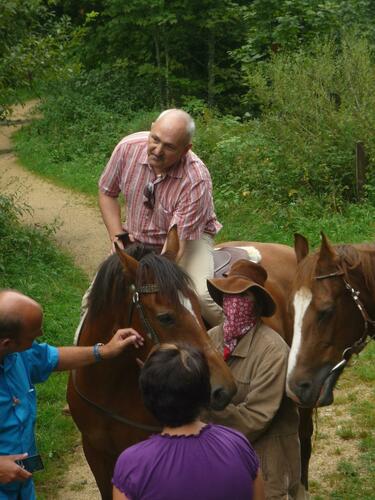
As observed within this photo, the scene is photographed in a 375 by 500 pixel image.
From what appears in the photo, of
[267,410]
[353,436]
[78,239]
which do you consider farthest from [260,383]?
[78,239]

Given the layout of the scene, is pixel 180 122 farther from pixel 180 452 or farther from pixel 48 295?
pixel 48 295

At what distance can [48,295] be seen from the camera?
973 centimetres

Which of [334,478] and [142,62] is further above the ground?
[142,62]

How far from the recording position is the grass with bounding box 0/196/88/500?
652cm

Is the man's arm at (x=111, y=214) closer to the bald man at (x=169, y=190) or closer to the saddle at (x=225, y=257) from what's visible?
the bald man at (x=169, y=190)

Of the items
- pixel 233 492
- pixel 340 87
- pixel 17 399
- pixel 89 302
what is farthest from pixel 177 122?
pixel 340 87

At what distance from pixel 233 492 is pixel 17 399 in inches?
49.5

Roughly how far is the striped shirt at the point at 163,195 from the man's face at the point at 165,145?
0.11 meters

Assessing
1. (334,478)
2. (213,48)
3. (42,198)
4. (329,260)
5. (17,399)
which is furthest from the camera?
(213,48)

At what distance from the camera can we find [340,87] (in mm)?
11961

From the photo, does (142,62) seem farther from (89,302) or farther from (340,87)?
(89,302)

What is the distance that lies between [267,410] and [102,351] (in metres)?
0.85

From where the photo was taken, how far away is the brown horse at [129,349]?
153 inches

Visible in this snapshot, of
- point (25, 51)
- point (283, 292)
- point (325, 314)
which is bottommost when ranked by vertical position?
point (283, 292)
